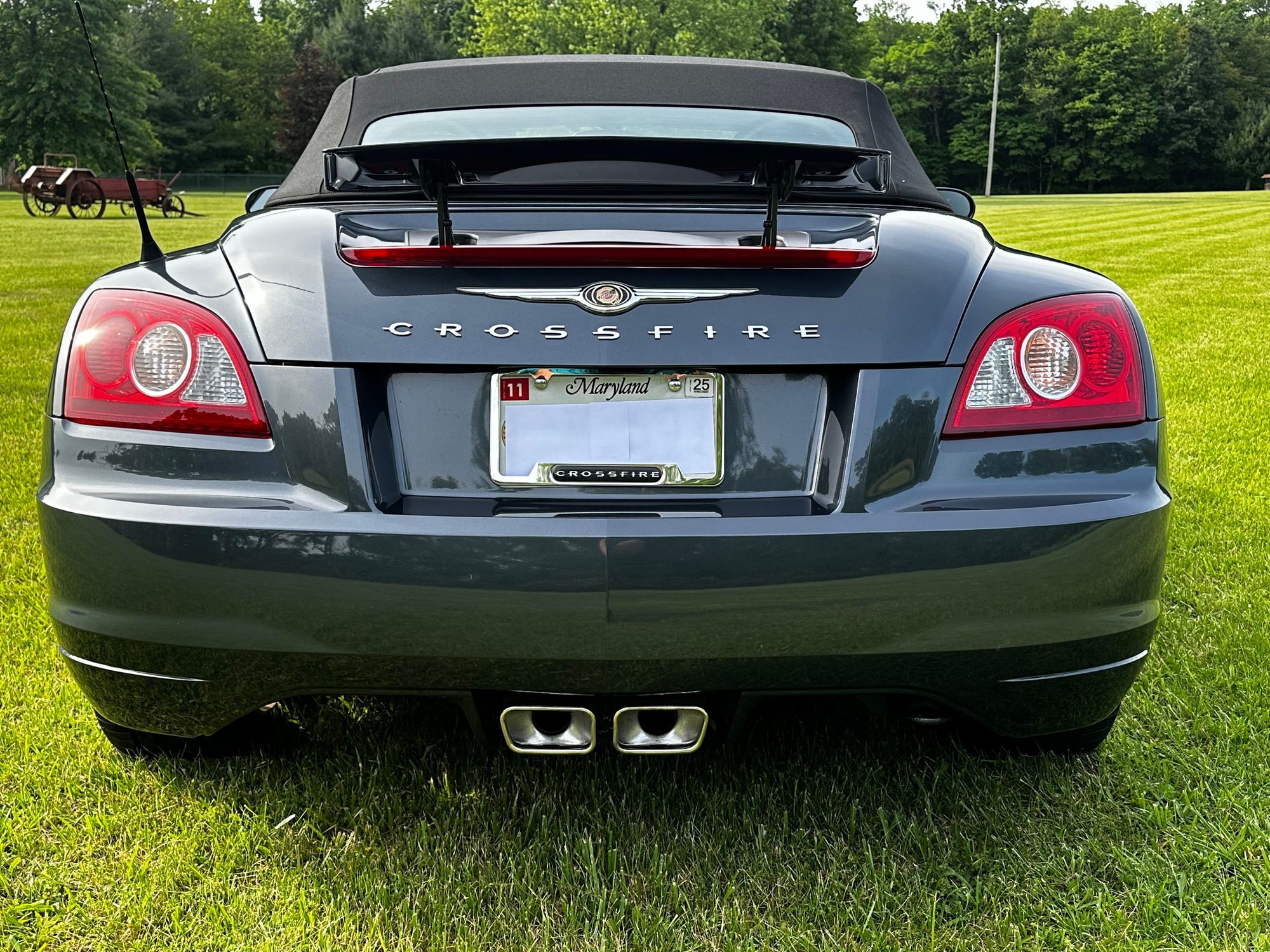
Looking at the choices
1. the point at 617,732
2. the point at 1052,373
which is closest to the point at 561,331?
the point at 617,732

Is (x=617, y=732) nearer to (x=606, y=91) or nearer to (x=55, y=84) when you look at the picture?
(x=606, y=91)

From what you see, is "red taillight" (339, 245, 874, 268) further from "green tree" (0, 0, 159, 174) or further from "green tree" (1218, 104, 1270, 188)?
"green tree" (1218, 104, 1270, 188)

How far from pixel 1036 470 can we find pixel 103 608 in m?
1.62

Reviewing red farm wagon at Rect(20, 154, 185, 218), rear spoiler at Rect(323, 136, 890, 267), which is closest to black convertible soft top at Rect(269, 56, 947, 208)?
rear spoiler at Rect(323, 136, 890, 267)

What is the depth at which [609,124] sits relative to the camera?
2.94m

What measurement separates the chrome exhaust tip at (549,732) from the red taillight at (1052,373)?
2.69 feet

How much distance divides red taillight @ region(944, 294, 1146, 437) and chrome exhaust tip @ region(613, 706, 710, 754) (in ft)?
2.21

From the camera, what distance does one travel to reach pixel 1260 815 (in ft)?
7.77

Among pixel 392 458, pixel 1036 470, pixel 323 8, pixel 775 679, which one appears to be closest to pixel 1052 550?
pixel 1036 470

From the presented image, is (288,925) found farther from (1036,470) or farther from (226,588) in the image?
(1036,470)

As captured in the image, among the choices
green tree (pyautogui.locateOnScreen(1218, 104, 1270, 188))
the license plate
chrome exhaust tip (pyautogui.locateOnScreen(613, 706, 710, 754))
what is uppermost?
the license plate

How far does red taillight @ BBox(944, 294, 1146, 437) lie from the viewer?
199 centimetres

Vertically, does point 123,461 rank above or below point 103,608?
above

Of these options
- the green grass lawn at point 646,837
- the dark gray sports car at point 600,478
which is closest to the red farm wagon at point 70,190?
the green grass lawn at point 646,837
